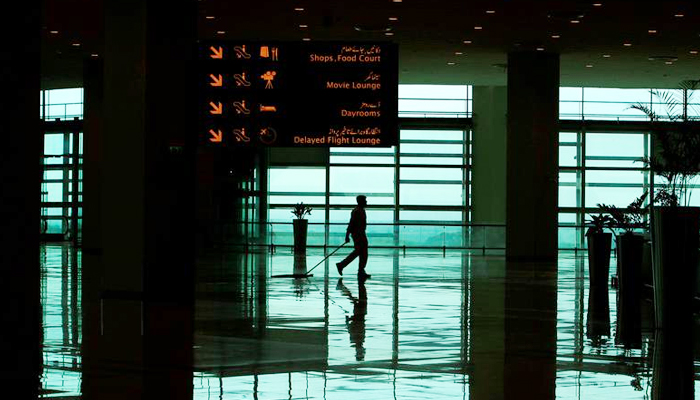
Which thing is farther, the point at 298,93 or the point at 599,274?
the point at 599,274

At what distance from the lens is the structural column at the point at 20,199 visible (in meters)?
7.06

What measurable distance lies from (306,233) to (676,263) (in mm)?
24188

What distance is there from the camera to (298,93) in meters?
15.0

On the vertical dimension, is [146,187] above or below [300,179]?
below

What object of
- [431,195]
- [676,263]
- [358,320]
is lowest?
[358,320]

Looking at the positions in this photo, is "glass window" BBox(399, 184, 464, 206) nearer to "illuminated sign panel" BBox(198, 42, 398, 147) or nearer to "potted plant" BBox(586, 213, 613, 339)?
"potted plant" BBox(586, 213, 613, 339)

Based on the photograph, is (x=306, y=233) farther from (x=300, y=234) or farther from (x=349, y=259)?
(x=349, y=259)

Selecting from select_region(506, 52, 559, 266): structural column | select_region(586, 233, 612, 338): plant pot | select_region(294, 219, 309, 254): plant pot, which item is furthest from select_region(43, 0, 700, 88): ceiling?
select_region(294, 219, 309, 254): plant pot

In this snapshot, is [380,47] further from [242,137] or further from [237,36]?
[237,36]

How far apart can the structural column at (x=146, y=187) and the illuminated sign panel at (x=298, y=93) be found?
16.1 inches

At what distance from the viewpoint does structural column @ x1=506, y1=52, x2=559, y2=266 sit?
3114 centimetres

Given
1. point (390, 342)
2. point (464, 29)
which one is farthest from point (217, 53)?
point (464, 29)

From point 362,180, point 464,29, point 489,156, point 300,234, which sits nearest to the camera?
point 464,29

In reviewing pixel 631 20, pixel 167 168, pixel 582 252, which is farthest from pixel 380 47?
pixel 582 252
